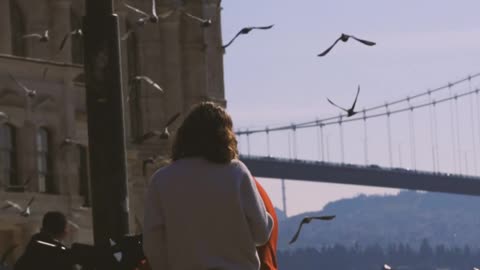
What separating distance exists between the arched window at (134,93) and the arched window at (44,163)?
891 cm

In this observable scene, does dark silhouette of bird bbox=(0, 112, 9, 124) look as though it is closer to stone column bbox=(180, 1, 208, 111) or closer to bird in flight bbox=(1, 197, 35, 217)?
bird in flight bbox=(1, 197, 35, 217)

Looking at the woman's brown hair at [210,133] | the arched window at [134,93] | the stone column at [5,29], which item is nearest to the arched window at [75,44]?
the stone column at [5,29]

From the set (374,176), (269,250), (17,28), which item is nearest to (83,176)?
(17,28)

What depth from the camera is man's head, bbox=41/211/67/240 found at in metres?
13.2

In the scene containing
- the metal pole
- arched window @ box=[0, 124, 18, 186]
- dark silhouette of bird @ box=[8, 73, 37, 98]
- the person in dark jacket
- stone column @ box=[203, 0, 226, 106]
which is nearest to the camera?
the metal pole

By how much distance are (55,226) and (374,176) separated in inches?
4557

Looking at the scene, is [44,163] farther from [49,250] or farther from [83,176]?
[49,250]

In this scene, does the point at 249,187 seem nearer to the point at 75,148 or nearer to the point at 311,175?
the point at 75,148

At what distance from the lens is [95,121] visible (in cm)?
1074

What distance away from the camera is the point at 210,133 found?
10164 mm

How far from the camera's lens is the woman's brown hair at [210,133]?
10.2m

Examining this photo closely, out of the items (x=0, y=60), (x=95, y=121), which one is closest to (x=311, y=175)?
(x=0, y=60)

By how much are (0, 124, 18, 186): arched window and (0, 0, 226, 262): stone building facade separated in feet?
0.07

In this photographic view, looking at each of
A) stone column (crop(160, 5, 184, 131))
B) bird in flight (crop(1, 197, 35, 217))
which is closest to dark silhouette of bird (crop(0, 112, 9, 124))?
bird in flight (crop(1, 197, 35, 217))
